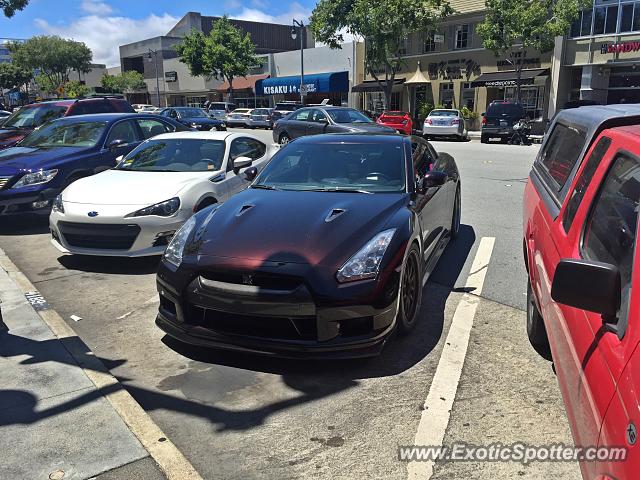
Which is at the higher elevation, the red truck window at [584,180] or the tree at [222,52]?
the tree at [222,52]

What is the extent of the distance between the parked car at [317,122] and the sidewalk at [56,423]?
43.5ft

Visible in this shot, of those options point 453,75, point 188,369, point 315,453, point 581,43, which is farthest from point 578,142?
point 453,75

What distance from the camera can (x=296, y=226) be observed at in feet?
13.0

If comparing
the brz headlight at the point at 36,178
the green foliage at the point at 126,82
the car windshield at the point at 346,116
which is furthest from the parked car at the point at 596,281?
the green foliage at the point at 126,82

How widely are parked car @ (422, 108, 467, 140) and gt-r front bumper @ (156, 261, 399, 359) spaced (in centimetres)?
2195

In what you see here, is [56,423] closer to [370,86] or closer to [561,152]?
[561,152]

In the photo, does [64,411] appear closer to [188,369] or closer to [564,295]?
[188,369]

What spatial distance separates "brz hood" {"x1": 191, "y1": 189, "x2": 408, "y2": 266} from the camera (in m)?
3.65

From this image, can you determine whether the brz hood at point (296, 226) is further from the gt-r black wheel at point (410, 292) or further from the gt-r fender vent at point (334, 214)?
the gt-r black wheel at point (410, 292)

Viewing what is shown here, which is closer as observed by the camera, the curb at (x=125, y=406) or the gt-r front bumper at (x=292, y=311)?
the curb at (x=125, y=406)

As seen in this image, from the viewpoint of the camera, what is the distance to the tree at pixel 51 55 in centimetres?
6869

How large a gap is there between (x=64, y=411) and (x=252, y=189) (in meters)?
2.50

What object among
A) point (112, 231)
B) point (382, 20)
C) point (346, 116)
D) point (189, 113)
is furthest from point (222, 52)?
point (112, 231)

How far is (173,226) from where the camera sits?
5793 mm
